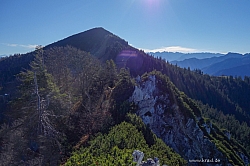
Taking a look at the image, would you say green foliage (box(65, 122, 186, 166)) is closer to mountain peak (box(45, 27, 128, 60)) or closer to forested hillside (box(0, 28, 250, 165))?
forested hillside (box(0, 28, 250, 165))

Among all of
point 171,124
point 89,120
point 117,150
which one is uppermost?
point 117,150

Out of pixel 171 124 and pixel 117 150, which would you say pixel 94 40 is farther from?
pixel 117 150

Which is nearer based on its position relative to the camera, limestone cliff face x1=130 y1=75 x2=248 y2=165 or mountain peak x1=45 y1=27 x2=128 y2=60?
limestone cliff face x1=130 y1=75 x2=248 y2=165

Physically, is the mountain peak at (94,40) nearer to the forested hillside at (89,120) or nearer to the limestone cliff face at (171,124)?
the forested hillside at (89,120)

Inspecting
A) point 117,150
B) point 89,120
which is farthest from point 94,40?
point 117,150

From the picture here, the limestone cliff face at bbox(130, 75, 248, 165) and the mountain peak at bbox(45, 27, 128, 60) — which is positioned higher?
the mountain peak at bbox(45, 27, 128, 60)

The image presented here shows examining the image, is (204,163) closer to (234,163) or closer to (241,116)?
(234,163)

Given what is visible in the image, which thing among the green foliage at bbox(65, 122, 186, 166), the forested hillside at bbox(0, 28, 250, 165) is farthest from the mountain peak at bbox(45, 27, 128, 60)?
the green foliage at bbox(65, 122, 186, 166)

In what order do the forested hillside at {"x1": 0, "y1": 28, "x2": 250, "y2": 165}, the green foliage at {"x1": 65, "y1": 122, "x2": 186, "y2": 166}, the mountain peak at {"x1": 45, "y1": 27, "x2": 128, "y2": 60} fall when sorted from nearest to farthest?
the green foliage at {"x1": 65, "y1": 122, "x2": 186, "y2": 166}, the forested hillside at {"x1": 0, "y1": 28, "x2": 250, "y2": 165}, the mountain peak at {"x1": 45, "y1": 27, "x2": 128, "y2": 60}
